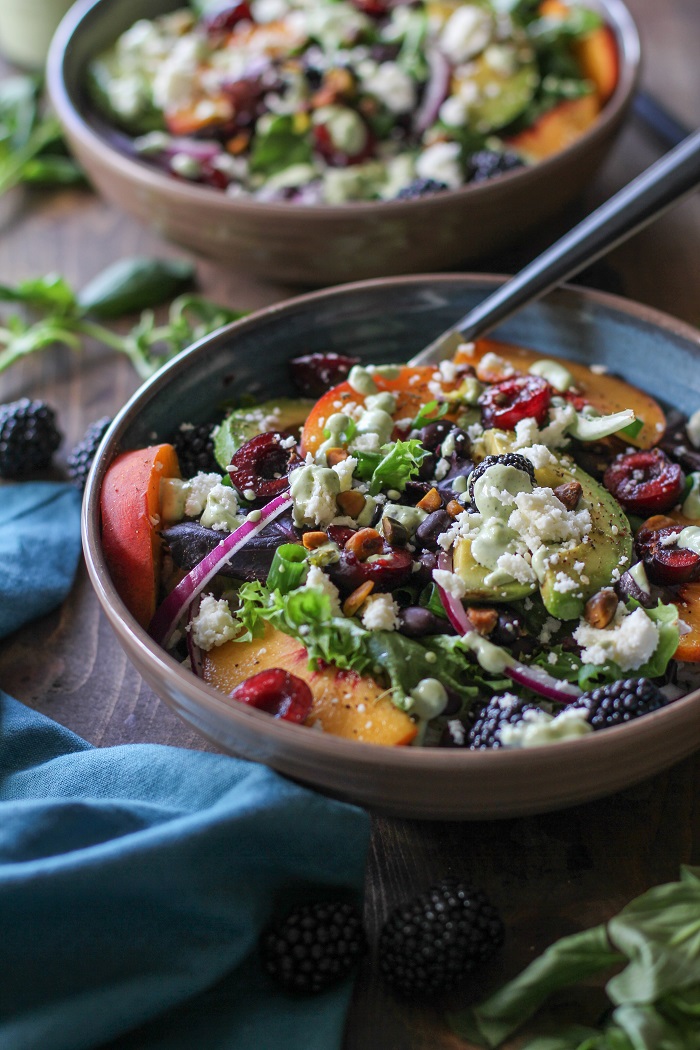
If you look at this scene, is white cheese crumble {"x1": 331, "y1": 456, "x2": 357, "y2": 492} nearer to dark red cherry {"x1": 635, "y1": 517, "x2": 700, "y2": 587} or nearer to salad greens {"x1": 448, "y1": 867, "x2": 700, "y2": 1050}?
dark red cherry {"x1": 635, "y1": 517, "x2": 700, "y2": 587}

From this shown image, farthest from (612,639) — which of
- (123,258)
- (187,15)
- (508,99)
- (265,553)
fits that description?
(187,15)

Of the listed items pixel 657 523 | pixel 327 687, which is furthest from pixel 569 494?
pixel 327 687

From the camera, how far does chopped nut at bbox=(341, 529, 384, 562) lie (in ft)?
6.23

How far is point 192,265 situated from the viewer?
10.7 ft

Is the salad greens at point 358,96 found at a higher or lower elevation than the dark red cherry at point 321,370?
higher

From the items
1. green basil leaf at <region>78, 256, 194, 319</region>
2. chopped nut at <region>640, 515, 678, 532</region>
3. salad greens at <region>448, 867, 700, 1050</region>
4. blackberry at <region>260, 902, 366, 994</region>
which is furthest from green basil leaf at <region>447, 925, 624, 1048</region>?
green basil leaf at <region>78, 256, 194, 319</region>

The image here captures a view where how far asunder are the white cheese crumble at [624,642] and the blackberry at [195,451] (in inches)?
34.6

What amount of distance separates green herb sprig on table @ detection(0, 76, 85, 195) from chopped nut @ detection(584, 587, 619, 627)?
2654mm

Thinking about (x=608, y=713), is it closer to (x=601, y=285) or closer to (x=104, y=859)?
(x=104, y=859)

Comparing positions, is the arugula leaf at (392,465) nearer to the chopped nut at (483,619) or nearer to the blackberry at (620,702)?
the chopped nut at (483,619)

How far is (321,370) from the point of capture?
7.84 ft

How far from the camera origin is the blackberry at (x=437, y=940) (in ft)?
5.26

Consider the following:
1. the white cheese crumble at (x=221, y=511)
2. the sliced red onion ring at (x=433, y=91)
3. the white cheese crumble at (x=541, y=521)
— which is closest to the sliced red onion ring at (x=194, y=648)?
the white cheese crumble at (x=221, y=511)

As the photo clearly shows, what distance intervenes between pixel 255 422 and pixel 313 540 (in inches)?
18.4
